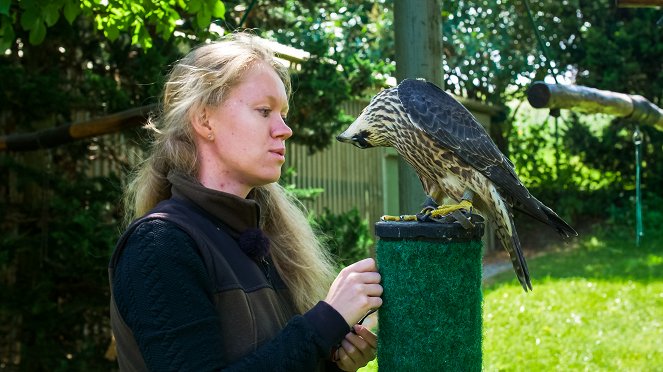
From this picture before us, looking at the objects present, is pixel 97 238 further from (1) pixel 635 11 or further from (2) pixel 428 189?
(1) pixel 635 11

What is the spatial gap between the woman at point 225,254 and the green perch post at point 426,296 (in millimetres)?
53

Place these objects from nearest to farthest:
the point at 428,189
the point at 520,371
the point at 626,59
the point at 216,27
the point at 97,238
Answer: the point at 428,189 → the point at 97,238 → the point at 520,371 → the point at 216,27 → the point at 626,59

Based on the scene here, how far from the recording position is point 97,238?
4625 mm

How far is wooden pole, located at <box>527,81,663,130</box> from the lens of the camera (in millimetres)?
3393

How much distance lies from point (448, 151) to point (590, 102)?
1.64 meters


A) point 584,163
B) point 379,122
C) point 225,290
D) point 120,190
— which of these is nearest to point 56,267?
point 120,190

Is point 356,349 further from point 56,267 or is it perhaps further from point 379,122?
point 56,267

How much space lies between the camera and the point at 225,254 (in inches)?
70.8

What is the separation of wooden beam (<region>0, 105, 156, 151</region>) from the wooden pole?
1.90m

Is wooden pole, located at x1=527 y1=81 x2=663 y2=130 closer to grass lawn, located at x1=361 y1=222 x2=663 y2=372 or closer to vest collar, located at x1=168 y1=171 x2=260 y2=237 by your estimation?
grass lawn, located at x1=361 y1=222 x2=663 y2=372

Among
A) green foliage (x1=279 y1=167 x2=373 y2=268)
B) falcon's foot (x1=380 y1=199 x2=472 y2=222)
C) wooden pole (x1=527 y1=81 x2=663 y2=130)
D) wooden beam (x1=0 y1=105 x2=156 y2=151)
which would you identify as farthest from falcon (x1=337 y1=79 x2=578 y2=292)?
green foliage (x1=279 y1=167 x2=373 y2=268)

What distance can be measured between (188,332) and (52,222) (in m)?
3.57

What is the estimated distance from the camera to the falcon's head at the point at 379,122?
2.33 meters

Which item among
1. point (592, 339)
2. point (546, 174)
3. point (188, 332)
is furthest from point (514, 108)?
point (188, 332)
